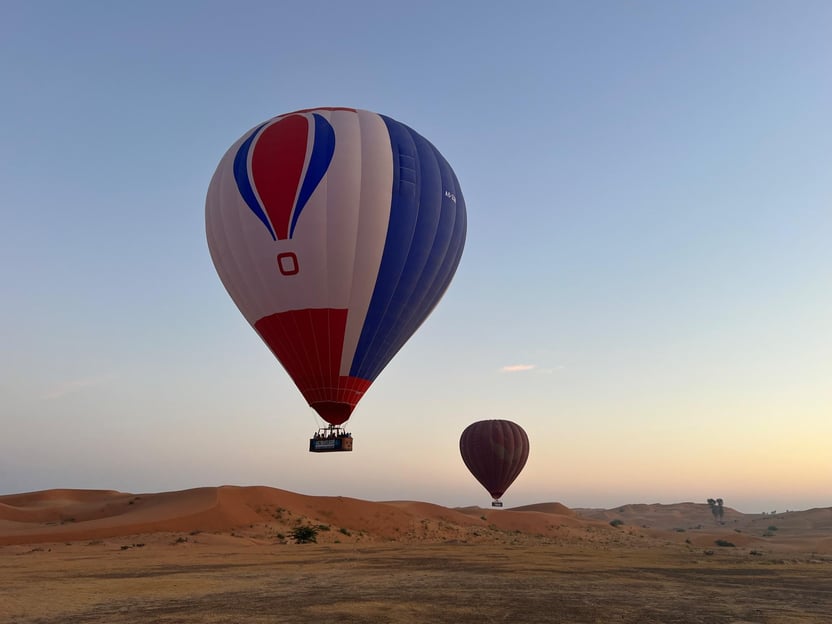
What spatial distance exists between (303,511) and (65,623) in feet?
137

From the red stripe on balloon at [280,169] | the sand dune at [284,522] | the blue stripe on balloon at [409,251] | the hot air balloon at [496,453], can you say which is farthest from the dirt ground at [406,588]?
the hot air balloon at [496,453]

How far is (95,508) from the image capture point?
52719mm

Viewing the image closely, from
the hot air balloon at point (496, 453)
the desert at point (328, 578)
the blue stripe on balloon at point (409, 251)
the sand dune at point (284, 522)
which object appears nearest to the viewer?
the desert at point (328, 578)

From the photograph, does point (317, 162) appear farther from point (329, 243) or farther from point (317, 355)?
point (317, 355)

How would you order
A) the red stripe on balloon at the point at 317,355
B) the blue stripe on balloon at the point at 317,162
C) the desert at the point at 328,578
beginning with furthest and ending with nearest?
the red stripe on balloon at the point at 317,355
the blue stripe on balloon at the point at 317,162
the desert at the point at 328,578

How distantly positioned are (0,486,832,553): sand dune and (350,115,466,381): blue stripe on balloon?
19.6 meters

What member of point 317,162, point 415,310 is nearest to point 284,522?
point 415,310

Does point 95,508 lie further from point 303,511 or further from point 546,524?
point 546,524

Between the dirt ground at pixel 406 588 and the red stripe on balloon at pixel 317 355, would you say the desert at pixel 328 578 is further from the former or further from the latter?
the red stripe on balloon at pixel 317 355

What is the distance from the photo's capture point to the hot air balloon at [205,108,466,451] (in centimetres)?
2522

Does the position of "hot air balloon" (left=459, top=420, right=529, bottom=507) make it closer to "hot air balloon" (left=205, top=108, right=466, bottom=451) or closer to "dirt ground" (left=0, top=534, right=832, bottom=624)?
"dirt ground" (left=0, top=534, right=832, bottom=624)

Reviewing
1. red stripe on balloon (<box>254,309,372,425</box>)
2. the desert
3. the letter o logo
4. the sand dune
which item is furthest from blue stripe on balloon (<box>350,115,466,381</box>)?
the sand dune

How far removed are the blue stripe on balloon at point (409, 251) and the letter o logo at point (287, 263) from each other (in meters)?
3.48

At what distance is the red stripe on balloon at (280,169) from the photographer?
25.1 meters
